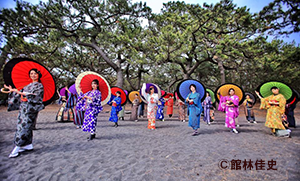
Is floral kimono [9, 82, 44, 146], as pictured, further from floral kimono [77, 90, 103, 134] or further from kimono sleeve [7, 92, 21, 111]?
floral kimono [77, 90, 103, 134]

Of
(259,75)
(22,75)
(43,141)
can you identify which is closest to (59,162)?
(43,141)

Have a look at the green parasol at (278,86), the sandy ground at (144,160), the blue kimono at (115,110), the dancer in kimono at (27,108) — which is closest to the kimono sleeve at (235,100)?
the green parasol at (278,86)

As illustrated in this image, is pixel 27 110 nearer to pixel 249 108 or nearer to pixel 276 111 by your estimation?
pixel 276 111

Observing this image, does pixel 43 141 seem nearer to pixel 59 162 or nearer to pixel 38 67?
pixel 59 162

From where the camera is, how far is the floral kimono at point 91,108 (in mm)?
4520

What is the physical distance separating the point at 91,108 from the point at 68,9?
1223 centimetres

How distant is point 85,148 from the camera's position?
12.4 ft

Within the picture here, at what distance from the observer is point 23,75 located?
11.3 ft

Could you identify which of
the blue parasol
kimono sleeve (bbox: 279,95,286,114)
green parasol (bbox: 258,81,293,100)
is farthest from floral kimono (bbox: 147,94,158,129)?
kimono sleeve (bbox: 279,95,286,114)

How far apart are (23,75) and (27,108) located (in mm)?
808

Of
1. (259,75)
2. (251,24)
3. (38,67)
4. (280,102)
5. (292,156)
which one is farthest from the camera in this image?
(259,75)

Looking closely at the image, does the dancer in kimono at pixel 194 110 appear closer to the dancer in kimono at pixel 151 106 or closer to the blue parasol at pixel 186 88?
the blue parasol at pixel 186 88

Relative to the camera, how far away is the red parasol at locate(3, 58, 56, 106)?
3234 mm

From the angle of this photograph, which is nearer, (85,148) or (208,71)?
(85,148)
